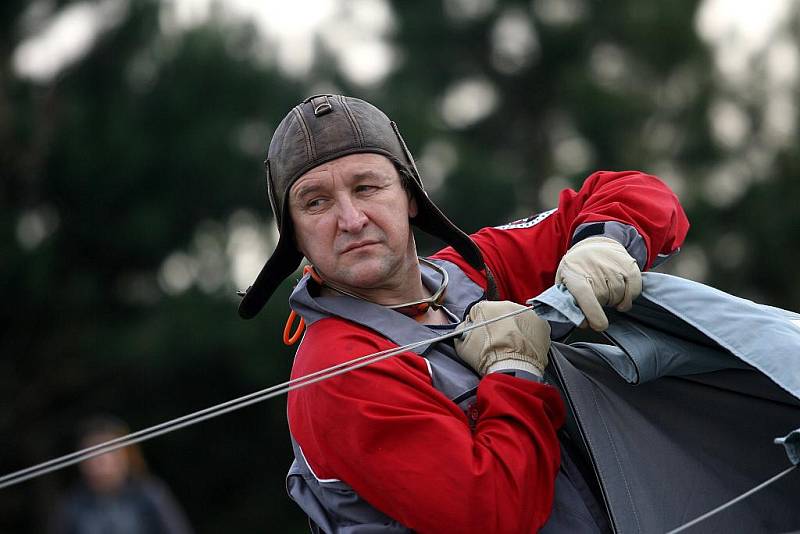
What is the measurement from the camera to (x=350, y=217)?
8.61 feet

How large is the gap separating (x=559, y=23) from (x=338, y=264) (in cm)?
1166

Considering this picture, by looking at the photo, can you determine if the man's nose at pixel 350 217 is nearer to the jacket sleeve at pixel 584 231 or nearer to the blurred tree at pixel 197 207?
the jacket sleeve at pixel 584 231

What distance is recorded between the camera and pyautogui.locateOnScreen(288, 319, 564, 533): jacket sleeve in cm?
229

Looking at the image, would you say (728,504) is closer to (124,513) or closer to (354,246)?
(354,246)

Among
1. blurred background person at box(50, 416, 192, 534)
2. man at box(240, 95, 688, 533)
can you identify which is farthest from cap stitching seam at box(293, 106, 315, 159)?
blurred background person at box(50, 416, 192, 534)

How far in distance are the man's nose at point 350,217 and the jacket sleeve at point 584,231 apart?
0.48m

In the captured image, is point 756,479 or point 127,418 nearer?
point 756,479

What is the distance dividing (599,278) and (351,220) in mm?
562

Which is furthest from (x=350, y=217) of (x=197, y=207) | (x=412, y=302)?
(x=197, y=207)

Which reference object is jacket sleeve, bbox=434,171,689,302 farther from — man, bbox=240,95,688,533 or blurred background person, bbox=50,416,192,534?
blurred background person, bbox=50,416,192,534

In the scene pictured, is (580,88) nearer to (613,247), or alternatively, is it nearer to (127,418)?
(127,418)

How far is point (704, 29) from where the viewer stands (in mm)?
13016

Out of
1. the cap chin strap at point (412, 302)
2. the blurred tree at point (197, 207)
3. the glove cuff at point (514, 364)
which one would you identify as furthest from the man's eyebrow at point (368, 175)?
the blurred tree at point (197, 207)

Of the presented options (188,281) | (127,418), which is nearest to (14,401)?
(127,418)
